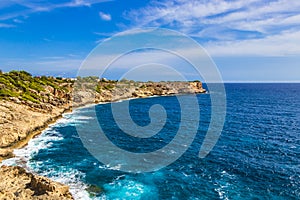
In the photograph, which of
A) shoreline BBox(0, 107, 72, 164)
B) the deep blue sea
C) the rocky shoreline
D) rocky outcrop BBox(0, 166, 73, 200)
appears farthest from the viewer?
shoreline BBox(0, 107, 72, 164)

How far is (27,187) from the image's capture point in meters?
30.2

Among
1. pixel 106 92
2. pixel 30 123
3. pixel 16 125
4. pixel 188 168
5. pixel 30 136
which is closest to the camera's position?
pixel 188 168

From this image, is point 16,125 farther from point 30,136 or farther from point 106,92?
point 106,92

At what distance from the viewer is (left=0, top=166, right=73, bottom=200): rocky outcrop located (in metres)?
27.1

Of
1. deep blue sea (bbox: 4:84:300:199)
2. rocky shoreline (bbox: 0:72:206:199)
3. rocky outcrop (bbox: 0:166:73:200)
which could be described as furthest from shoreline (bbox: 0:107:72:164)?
rocky outcrop (bbox: 0:166:73:200)

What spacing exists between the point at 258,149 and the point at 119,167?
30345mm

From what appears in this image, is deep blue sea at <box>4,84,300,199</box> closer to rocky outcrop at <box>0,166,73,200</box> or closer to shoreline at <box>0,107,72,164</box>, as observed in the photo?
shoreline at <box>0,107,72,164</box>

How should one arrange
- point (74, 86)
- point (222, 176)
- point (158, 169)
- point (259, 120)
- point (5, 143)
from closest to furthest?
point (222, 176), point (158, 169), point (5, 143), point (259, 120), point (74, 86)

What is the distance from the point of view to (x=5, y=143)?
50.2 meters

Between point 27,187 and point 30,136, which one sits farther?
point 30,136

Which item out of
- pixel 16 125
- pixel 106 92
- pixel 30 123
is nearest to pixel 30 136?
pixel 16 125

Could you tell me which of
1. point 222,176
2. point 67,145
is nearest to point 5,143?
point 67,145

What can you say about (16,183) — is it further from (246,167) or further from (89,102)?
(89,102)

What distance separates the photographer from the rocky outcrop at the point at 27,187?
27.1 metres
